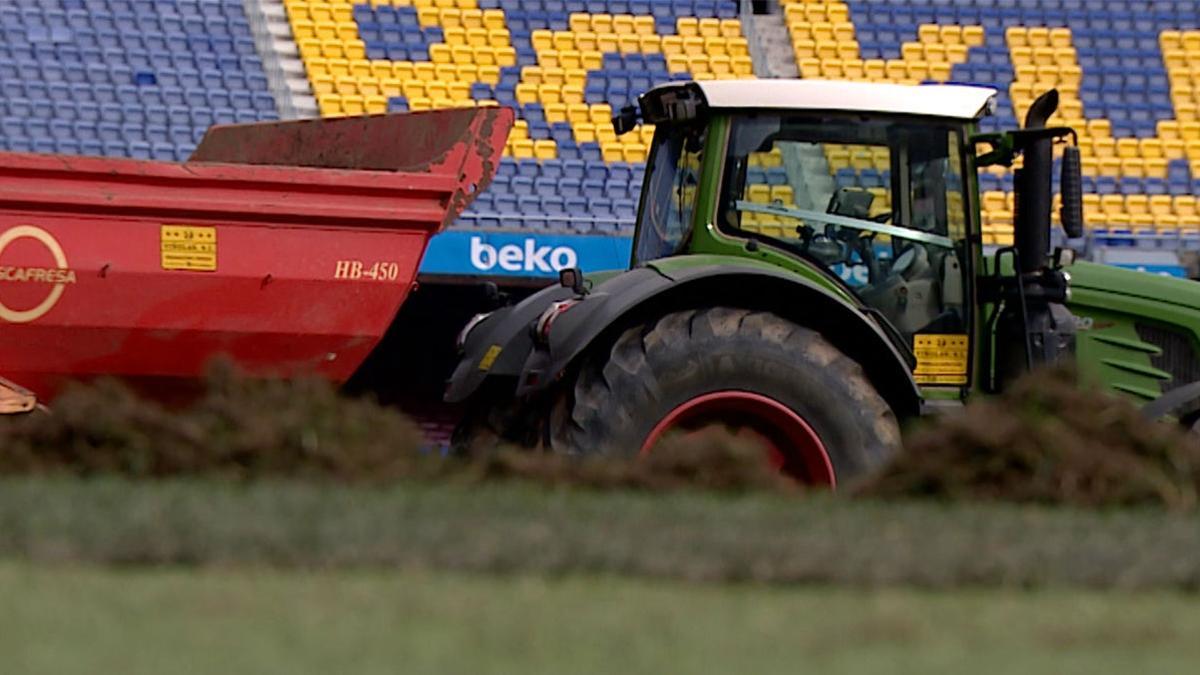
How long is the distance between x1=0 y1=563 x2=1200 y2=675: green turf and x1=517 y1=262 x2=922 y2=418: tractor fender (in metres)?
2.93

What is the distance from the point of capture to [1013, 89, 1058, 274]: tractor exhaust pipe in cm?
832

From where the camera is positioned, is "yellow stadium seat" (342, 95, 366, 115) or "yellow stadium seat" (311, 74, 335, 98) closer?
"yellow stadium seat" (342, 95, 366, 115)

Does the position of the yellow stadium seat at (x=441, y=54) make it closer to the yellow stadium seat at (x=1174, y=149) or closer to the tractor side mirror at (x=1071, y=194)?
the yellow stadium seat at (x=1174, y=149)

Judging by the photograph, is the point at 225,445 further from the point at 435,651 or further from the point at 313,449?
the point at 435,651

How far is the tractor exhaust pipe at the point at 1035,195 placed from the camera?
27.3 ft

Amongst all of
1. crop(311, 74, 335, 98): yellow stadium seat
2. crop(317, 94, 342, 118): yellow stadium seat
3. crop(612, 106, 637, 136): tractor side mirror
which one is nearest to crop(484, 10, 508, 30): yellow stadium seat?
crop(311, 74, 335, 98): yellow stadium seat

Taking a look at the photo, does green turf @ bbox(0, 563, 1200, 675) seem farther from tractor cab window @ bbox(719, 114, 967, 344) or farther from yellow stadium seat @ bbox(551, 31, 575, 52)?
yellow stadium seat @ bbox(551, 31, 575, 52)

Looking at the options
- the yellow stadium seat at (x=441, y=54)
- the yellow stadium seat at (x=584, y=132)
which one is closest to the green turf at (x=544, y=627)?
the yellow stadium seat at (x=584, y=132)

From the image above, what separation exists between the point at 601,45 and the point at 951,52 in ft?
14.1

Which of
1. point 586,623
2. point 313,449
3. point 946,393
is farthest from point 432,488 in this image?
point 946,393

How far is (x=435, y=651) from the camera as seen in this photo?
12.4ft

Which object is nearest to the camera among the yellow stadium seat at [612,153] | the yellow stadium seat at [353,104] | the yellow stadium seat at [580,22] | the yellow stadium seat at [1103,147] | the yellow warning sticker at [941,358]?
the yellow warning sticker at [941,358]

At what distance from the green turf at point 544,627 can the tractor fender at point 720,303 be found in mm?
2930

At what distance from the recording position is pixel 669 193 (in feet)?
28.8
